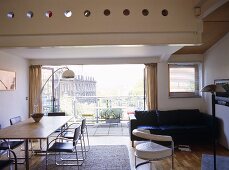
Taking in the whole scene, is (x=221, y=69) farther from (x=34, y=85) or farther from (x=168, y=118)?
(x=34, y=85)

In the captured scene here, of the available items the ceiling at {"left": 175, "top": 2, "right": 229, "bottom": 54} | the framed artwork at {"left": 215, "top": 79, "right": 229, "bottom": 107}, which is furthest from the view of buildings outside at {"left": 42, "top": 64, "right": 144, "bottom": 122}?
the framed artwork at {"left": 215, "top": 79, "right": 229, "bottom": 107}

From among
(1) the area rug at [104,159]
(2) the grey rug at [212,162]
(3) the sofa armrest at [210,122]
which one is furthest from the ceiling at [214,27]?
(1) the area rug at [104,159]

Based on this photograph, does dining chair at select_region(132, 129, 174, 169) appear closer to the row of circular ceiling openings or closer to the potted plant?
the row of circular ceiling openings

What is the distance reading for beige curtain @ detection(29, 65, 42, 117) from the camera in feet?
21.1

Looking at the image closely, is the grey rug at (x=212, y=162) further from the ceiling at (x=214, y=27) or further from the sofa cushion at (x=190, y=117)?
the ceiling at (x=214, y=27)

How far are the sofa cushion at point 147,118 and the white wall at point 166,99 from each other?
517mm

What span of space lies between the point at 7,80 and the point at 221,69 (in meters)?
4.63

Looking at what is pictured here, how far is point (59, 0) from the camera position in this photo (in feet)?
12.8

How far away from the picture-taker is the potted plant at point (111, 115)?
760 cm

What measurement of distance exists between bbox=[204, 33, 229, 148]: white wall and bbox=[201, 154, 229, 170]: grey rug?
0.70 meters

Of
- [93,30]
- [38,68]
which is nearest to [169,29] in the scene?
[93,30]

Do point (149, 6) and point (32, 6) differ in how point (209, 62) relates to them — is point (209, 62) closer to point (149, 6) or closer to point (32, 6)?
point (149, 6)

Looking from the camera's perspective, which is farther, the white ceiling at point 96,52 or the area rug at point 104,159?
the white ceiling at point 96,52

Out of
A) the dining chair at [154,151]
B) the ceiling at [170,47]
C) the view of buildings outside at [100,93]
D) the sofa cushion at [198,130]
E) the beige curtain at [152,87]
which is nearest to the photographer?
the dining chair at [154,151]
